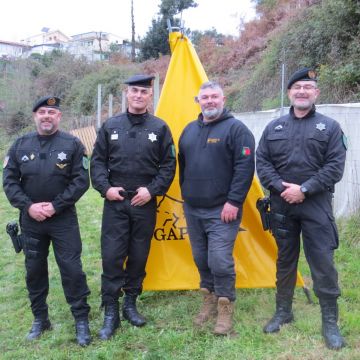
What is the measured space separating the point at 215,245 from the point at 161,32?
100 feet

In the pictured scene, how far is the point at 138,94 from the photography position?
381 cm

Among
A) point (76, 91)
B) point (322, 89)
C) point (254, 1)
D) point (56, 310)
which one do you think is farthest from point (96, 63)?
point (56, 310)

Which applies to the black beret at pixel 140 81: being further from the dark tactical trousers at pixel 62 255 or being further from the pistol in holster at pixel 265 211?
the pistol in holster at pixel 265 211

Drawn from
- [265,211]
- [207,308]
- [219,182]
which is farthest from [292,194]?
[207,308]

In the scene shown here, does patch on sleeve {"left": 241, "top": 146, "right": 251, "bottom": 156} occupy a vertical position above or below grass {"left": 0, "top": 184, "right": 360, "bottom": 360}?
above

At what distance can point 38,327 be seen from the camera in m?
3.84

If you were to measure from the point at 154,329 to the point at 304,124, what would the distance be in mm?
2096

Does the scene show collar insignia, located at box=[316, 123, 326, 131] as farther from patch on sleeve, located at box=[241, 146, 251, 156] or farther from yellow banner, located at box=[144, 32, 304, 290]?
yellow banner, located at box=[144, 32, 304, 290]

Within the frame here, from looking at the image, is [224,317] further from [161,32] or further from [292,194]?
[161,32]

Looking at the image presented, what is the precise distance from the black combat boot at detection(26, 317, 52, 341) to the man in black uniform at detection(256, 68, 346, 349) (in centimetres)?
211

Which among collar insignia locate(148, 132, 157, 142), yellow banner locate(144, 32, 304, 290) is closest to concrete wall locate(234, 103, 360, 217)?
yellow banner locate(144, 32, 304, 290)

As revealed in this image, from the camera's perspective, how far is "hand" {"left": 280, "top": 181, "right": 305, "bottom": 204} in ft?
10.8

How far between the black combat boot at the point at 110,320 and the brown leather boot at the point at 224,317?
84cm

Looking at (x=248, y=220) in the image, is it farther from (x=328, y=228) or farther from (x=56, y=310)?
(x=56, y=310)
